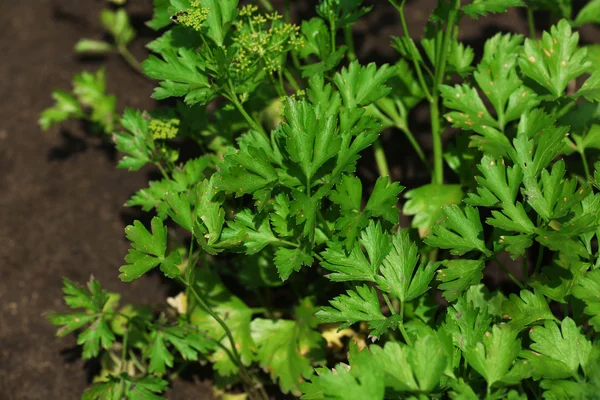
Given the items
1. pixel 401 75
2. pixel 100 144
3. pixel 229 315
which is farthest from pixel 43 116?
pixel 401 75

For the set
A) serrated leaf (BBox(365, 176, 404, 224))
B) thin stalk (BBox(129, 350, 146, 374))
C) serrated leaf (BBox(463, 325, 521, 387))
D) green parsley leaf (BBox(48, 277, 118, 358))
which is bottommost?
thin stalk (BBox(129, 350, 146, 374))

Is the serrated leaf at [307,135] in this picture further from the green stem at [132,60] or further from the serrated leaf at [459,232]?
the green stem at [132,60]

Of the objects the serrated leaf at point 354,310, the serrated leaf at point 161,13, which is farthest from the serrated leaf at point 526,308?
the serrated leaf at point 161,13

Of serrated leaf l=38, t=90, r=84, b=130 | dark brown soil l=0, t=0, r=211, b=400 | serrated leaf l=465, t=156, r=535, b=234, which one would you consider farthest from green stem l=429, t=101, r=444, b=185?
serrated leaf l=38, t=90, r=84, b=130

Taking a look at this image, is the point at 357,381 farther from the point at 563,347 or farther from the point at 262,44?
the point at 262,44

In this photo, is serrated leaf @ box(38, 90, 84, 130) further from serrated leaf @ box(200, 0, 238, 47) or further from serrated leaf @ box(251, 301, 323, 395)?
serrated leaf @ box(251, 301, 323, 395)

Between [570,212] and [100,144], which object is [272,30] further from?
[100,144]
